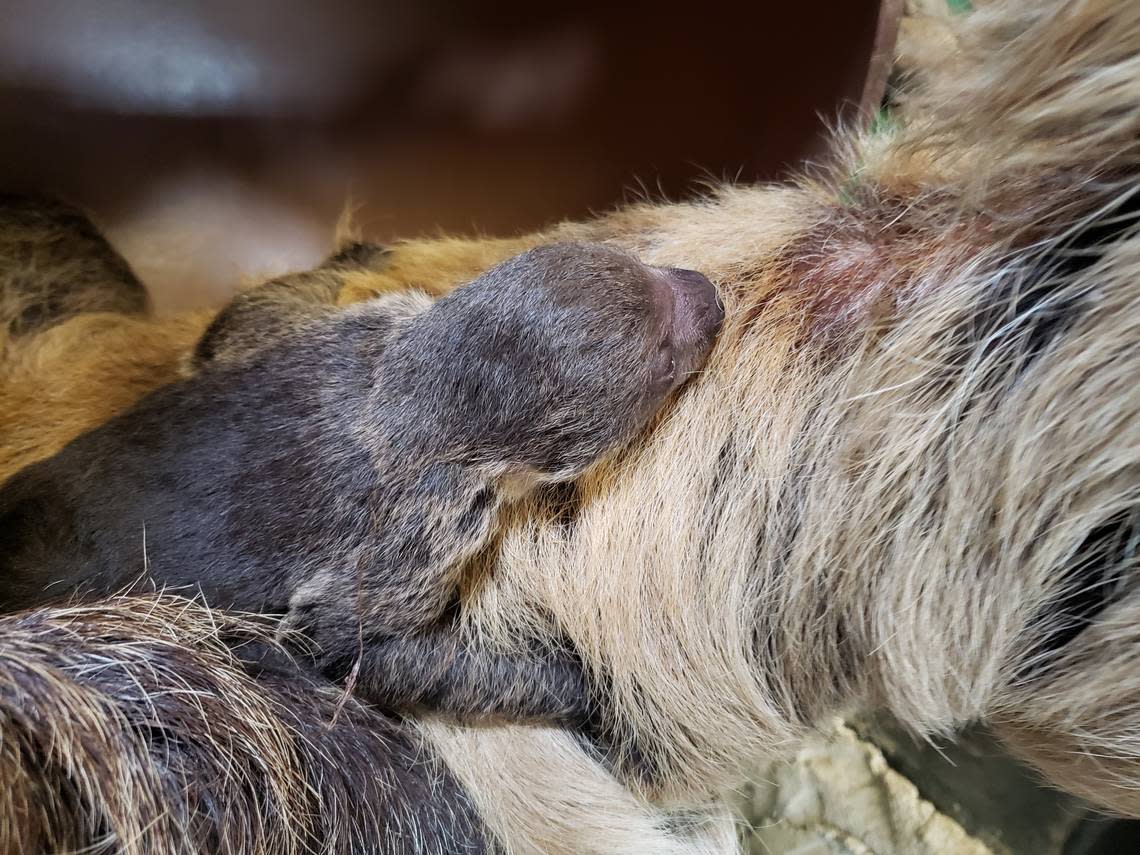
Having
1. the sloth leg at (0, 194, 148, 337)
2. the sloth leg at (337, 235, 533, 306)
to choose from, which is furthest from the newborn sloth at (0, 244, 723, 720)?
the sloth leg at (0, 194, 148, 337)

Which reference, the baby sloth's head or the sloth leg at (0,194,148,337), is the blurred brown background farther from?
the baby sloth's head

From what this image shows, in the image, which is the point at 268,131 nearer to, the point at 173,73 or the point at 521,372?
the point at 173,73

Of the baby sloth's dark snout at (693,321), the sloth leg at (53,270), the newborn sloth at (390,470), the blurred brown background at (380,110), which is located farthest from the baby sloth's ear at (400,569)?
the blurred brown background at (380,110)

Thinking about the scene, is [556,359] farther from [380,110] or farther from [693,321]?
[380,110]

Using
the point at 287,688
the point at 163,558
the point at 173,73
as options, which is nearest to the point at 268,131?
the point at 173,73

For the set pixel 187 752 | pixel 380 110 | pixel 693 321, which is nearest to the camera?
pixel 187 752

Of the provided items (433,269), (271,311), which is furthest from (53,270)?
(433,269)
